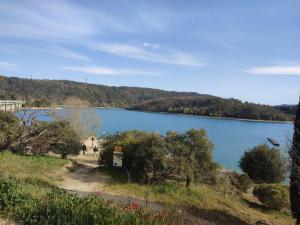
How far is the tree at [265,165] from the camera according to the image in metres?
36.8

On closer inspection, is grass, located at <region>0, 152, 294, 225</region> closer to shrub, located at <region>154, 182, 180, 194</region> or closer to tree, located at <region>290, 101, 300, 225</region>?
shrub, located at <region>154, 182, 180, 194</region>

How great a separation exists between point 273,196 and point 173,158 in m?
6.87

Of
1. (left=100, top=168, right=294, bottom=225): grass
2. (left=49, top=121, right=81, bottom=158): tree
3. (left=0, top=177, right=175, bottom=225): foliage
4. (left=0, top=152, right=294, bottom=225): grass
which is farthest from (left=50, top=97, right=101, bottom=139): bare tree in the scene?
(left=0, top=177, right=175, bottom=225): foliage

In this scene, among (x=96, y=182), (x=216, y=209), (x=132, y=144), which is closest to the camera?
(x=216, y=209)

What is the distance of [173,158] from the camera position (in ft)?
85.8

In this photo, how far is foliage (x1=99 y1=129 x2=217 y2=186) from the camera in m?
25.9

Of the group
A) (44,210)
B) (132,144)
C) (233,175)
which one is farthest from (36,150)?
(44,210)

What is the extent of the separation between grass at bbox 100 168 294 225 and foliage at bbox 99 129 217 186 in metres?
0.93

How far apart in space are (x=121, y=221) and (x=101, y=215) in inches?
16.4

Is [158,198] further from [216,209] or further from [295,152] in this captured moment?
[295,152]

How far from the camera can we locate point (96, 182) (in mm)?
24984

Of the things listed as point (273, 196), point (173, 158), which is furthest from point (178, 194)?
point (273, 196)

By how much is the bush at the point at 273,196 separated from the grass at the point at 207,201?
17.6 inches

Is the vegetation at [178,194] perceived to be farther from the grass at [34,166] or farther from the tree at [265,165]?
the tree at [265,165]
